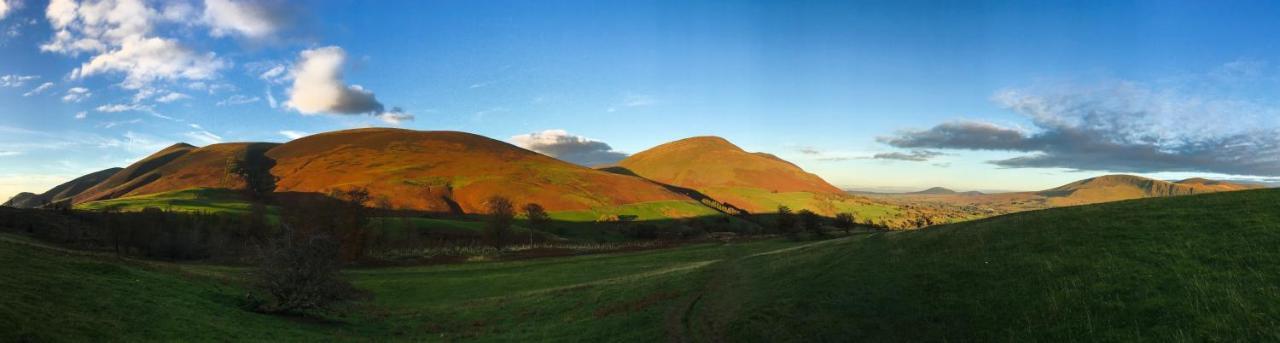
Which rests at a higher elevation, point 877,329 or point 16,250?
point 16,250

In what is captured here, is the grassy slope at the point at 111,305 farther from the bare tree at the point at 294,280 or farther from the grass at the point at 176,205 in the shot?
the grass at the point at 176,205

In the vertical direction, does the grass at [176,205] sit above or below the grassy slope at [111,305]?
above

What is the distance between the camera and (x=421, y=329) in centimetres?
3534

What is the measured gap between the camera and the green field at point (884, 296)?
1772cm

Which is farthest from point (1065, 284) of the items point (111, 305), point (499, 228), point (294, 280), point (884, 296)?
point (499, 228)

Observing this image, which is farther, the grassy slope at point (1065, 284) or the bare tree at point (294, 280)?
the bare tree at point (294, 280)

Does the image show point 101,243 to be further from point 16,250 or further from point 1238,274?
point 1238,274

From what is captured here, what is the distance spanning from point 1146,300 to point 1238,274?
4.74m

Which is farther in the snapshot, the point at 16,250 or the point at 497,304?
the point at 497,304

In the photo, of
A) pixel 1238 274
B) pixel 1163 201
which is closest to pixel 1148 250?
pixel 1238 274

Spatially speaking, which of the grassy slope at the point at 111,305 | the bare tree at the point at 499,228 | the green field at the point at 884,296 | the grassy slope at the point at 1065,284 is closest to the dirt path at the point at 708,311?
the green field at the point at 884,296

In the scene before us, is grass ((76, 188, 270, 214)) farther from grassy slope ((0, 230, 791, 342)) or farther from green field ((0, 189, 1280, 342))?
green field ((0, 189, 1280, 342))

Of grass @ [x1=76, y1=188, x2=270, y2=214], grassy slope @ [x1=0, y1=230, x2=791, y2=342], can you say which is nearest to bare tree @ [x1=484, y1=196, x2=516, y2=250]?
grassy slope @ [x1=0, y1=230, x2=791, y2=342]

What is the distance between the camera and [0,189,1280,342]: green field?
17.7 metres
